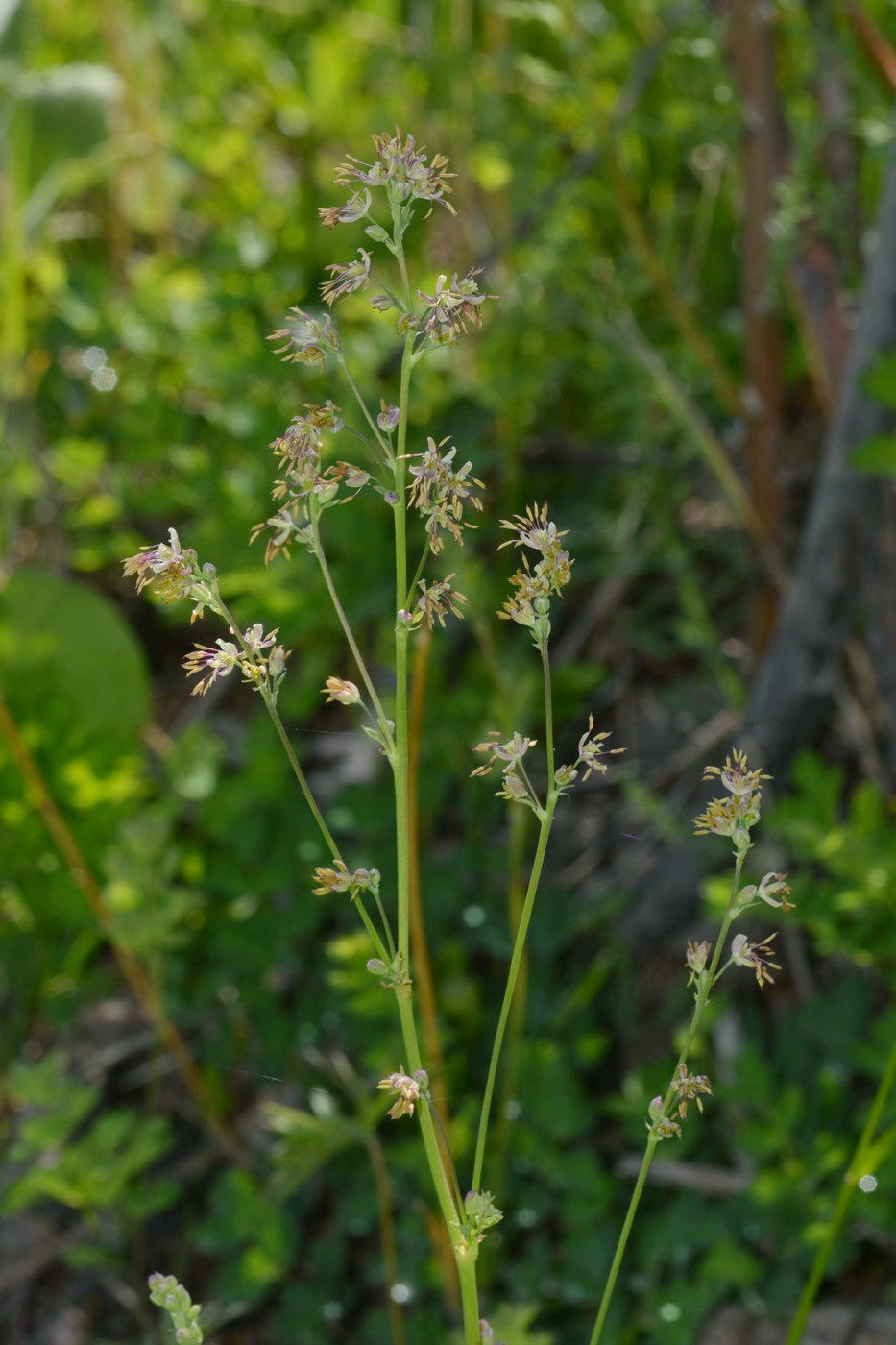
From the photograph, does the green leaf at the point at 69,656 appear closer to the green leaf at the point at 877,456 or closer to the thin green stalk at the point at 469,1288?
the green leaf at the point at 877,456

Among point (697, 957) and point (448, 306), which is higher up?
point (448, 306)

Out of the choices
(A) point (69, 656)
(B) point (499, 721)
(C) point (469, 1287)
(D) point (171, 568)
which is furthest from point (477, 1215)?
(A) point (69, 656)

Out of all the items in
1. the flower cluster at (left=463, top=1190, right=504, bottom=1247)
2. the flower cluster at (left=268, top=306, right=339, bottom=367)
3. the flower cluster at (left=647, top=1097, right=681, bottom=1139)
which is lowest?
the flower cluster at (left=463, top=1190, right=504, bottom=1247)

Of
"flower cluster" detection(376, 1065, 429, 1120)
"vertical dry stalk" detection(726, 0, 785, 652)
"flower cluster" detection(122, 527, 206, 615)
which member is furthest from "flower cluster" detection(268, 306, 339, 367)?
"vertical dry stalk" detection(726, 0, 785, 652)

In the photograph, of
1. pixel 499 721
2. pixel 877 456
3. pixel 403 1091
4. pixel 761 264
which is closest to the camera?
pixel 403 1091

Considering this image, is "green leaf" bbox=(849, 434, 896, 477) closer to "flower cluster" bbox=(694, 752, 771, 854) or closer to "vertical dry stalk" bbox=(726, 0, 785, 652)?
"vertical dry stalk" bbox=(726, 0, 785, 652)

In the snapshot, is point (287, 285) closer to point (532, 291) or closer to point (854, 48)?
point (532, 291)

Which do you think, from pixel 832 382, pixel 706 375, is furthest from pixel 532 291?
pixel 832 382

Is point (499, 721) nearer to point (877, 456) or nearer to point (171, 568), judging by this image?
point (877, 456)
